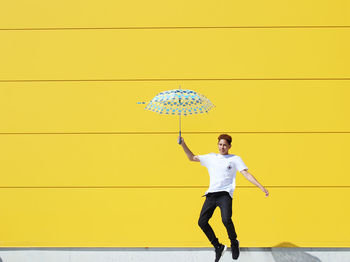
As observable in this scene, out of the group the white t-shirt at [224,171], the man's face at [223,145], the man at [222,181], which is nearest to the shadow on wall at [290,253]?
the man at [222,181]

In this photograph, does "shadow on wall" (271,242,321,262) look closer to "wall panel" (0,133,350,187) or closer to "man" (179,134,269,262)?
"wall panel" (0,133,350,187)

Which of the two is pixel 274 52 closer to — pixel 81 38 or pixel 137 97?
pixel 137 97

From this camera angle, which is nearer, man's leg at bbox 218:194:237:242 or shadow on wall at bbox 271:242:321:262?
man's leg at bbox 218:194:237:242

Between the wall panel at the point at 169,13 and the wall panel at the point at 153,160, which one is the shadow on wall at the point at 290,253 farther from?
the wall panel at the point at 169,13

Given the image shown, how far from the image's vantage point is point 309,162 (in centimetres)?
521

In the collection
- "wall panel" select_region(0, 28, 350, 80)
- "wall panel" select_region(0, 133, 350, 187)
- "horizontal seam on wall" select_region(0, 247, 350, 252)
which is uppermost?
"wall panel" select_region(0, 28, 350, 80)

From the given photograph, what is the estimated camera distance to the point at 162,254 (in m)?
5.24

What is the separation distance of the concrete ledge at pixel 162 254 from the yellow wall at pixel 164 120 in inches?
3.9

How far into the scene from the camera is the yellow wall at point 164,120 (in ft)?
17.1

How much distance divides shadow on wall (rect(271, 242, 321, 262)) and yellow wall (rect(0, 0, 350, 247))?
103mm

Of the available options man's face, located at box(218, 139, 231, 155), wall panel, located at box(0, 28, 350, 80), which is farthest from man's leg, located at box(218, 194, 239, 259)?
wall panel, located at box(0, 28, 350, 80)

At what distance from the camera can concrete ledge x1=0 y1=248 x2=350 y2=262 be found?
5184 millimetres

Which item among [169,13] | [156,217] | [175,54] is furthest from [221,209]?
[169,13]

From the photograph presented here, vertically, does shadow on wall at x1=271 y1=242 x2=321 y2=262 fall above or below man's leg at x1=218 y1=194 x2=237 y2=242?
below
